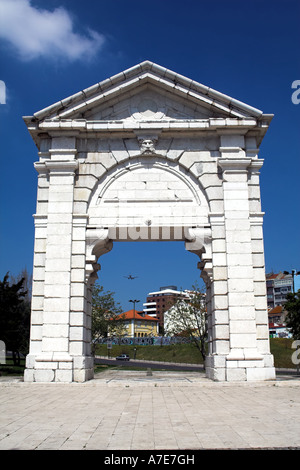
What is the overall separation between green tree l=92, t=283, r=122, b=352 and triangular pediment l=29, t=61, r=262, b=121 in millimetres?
29051

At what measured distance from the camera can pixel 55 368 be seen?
14.7 m

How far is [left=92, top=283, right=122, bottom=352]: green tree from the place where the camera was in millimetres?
44125

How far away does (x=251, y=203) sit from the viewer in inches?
648

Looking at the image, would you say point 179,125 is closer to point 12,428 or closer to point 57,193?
point 57,193

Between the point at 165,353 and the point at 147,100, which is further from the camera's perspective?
the point at 165,353

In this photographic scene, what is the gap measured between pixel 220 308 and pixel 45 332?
584 cm

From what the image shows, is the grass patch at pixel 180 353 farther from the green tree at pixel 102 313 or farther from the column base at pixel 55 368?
the column base at pixel 55 368

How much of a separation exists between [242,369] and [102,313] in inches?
1257

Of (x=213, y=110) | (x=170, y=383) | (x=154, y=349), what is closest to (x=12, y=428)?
(x=170, y=383)

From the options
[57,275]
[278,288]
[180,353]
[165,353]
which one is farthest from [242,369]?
[278,288]

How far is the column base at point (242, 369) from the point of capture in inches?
572

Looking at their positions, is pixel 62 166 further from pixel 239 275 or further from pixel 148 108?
pixel 239 275

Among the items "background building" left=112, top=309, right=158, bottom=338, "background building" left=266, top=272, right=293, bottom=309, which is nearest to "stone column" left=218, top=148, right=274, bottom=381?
"background building" left=266, top=272, right=293, bottom=309

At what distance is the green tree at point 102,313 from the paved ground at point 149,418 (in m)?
31.0
